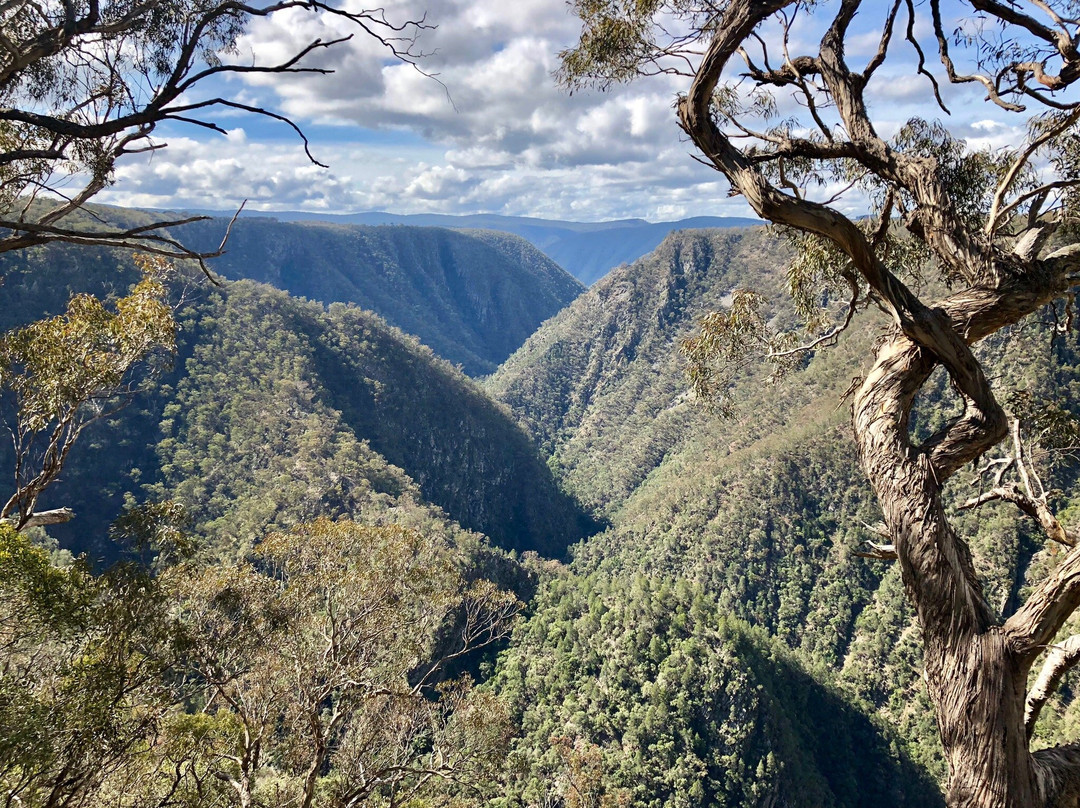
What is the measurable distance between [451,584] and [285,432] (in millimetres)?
51626

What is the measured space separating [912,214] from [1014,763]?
7.87 feet

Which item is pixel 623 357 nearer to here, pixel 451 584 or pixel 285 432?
pixel 285 432

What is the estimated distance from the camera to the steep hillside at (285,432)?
50781mm

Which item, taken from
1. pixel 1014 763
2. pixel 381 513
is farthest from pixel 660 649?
pixel 1014 763

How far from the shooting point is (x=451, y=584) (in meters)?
11.2

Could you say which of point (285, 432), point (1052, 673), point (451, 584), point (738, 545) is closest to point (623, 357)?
point (738, 545)

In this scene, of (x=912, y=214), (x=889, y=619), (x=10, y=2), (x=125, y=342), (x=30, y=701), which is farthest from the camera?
(x=889, y=619)

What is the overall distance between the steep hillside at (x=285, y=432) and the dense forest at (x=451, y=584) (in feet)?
1.05

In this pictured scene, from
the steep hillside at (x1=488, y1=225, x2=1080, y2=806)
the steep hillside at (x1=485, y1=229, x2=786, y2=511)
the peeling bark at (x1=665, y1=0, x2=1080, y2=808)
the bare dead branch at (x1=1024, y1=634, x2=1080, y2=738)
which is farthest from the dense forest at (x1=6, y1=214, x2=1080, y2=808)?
the bare dead branch at (x1=1024, y1=634, x2=1080, y2=738)

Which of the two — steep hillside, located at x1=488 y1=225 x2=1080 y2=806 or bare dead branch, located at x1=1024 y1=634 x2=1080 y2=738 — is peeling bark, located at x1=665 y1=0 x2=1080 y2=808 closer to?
bare dead branch, located at x1=1024 y1=634 x2=1080 y2=738

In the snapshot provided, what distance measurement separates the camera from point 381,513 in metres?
45.9

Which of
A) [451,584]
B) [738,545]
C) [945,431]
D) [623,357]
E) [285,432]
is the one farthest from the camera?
[623,357]

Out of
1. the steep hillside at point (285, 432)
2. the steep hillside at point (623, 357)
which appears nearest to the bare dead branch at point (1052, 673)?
the steep hillside at point (285, 432)

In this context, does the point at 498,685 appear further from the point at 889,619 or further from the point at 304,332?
the point at 304,332
